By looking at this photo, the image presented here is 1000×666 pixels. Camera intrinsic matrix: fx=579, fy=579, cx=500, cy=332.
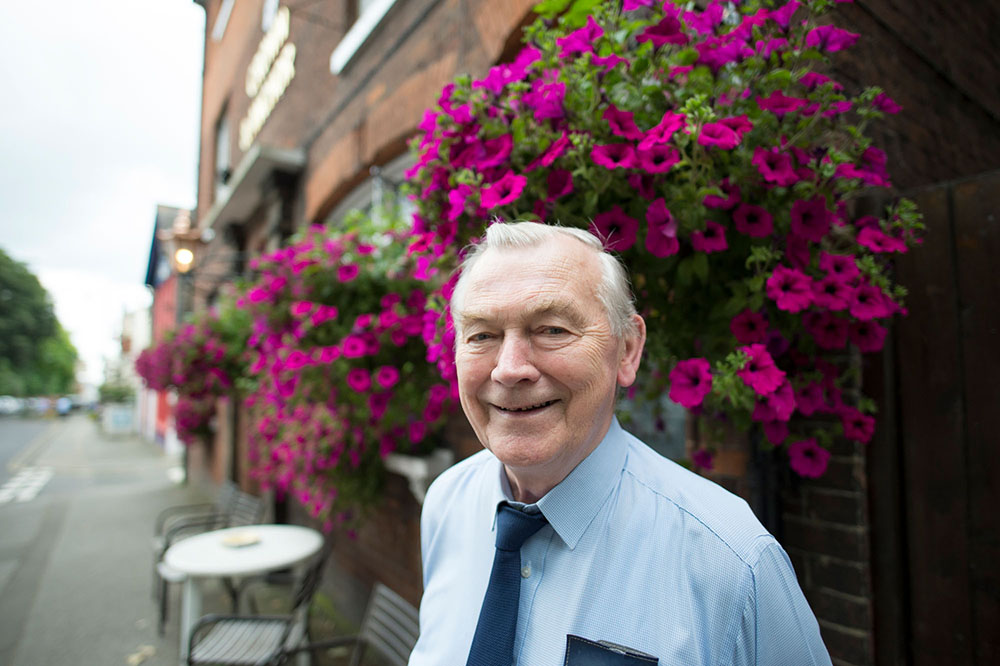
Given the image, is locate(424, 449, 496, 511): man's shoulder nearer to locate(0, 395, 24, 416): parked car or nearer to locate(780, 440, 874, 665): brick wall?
locate(780, 440, 874, 665): brick wall

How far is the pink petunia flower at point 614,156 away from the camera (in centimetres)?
134

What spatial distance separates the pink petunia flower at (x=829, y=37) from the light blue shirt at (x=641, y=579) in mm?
1064

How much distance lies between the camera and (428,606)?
53.5 inches

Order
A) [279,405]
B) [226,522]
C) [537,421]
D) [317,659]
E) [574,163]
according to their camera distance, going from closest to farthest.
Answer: [537,421] → [574,163] → [279,405] → [317,659] → [226,522]

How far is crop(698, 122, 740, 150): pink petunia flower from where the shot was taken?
1237 mm

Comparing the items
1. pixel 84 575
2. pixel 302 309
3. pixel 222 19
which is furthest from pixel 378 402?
pixel 222 19

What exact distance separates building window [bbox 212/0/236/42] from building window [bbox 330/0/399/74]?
224 inches

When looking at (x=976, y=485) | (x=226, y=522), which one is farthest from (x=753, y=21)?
(x=226, y=522)

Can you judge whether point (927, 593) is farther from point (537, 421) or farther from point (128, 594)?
point (128, 594)

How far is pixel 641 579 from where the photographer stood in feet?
3.50

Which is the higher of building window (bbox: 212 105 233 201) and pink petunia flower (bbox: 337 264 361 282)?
building window (bbox: 212 105 233 201)

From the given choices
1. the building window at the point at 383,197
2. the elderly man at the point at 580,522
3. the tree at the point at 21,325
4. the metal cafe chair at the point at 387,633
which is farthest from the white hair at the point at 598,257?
the tree at the point at 21,325

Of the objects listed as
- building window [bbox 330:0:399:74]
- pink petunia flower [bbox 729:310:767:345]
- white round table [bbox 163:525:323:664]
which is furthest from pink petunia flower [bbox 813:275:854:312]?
building window [bbox 330:0:399:74]

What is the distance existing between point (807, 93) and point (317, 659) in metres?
4.38
